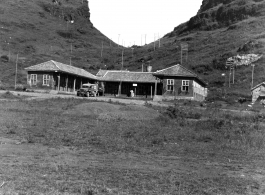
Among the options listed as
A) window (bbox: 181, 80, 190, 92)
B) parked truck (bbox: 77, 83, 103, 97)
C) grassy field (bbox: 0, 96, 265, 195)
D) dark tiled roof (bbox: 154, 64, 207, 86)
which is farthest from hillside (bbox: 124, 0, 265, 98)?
grassy field (bbox: 0, 96, 265, 195)

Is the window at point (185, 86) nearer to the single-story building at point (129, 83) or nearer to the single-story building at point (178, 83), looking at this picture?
the single-story building at point (178, 83)

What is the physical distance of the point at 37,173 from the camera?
27.0 ft

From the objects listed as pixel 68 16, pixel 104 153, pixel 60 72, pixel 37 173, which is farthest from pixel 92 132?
pixel 68 16

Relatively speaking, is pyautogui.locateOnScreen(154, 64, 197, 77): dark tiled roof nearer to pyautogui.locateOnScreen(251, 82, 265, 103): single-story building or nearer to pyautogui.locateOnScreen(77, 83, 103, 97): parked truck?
pyautogui.locateOnScreen(77, 83, 103, 97): parked truck

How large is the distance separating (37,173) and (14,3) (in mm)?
142282

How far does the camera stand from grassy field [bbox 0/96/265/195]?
7.48 meters

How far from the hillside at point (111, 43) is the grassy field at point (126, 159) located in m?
45.1

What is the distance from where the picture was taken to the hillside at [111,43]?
7838 centimetres

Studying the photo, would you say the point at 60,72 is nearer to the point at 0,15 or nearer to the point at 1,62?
the point at 1,62

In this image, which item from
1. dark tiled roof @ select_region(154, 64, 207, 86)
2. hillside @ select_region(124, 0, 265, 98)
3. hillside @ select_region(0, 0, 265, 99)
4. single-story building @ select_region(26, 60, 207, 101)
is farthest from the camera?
hillside @ select_region(0, 0, 265, 99)

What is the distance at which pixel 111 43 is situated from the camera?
146000 millimetres

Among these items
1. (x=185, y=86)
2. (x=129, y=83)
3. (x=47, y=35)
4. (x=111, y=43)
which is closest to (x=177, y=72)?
(x=185, y=86)

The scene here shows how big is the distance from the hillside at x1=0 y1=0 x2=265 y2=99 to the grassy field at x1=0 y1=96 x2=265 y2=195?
45.1 m

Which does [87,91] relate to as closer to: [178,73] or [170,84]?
[170,84]
